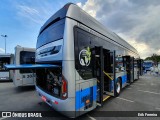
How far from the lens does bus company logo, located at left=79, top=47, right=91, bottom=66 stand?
12.1 ft

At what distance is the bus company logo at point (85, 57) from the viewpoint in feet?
12.1

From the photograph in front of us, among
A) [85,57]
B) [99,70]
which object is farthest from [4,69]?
[85,57]

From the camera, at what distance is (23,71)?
27.0ft

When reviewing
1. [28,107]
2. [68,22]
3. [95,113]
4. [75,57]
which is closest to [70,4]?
[68,22]

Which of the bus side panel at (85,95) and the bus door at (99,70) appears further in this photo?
the bus door at (99,70)

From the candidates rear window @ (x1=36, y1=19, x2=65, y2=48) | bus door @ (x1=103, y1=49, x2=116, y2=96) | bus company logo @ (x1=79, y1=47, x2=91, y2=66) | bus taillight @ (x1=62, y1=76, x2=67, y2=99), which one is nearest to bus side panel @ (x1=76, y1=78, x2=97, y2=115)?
bus taillight @ (x1=62, y1=76, x2=67, y2=99)

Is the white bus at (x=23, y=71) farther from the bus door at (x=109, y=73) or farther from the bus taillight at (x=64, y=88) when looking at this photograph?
the bus taillight at (x=64, y=88)

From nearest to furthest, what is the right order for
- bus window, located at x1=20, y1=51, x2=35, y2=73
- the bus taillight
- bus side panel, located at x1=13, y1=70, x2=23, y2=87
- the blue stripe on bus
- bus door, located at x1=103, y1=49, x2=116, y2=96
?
1. the bus taillight
2. the blue stripe on bus
3. bus door, located at x1=103, y1=49, x2=116, y2=96
4. bus side panel, located at x1=13, y1=70, x2=23, y2=87
5. bus window, located at x1=20, y1=51, x2=35, y2=73

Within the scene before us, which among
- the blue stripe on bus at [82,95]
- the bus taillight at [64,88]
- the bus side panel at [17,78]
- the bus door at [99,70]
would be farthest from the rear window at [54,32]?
the bus side panel at [17,78]

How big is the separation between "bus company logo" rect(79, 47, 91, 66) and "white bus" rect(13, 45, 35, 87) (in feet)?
16.5

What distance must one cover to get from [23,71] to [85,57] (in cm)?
587

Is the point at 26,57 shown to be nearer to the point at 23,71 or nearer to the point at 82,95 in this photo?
the point at 23,71

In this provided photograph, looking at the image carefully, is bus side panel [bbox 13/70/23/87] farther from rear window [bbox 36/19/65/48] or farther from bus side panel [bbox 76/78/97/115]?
bus side panel [bbox 76/78/97/115]

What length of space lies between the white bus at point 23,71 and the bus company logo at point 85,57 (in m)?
5.04
